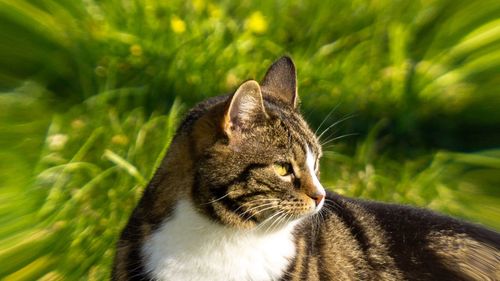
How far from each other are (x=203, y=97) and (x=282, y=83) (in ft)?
2.59

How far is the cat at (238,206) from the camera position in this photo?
2.37 m

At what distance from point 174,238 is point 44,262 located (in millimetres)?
733

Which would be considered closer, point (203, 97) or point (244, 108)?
point (244, 108)

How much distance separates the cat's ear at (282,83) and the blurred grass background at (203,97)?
0.68 metres

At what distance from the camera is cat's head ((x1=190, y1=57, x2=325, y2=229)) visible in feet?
7.75

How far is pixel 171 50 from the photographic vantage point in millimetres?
3453

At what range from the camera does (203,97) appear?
11.3 ft

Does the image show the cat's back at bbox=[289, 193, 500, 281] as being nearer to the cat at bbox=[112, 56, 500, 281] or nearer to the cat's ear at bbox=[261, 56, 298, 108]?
the cat at bbox=[112, 56, 500, 281]

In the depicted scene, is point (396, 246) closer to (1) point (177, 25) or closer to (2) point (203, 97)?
(2) point (203, 97)

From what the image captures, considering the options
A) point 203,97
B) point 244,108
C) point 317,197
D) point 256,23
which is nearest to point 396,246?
point 317,197

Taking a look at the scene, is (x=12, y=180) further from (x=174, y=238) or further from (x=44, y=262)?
(x=174, y=238)

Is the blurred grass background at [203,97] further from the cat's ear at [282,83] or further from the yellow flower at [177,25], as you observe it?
the cat's ear at [282,83]

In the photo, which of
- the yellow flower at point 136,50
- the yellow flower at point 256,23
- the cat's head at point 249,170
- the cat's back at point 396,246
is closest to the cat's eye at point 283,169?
the cat's head at point 249,170

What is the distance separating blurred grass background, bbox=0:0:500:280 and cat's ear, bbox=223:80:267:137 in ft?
2.81
